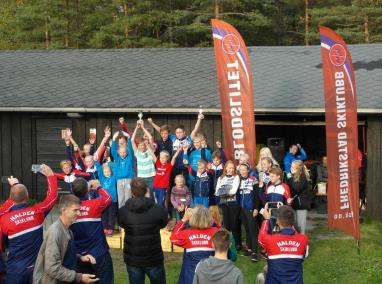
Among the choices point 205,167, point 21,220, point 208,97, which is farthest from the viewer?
point 208,97

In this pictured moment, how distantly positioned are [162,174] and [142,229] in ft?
16.8

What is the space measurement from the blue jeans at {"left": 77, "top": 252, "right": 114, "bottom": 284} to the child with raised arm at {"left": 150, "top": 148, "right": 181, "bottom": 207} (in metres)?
4.50

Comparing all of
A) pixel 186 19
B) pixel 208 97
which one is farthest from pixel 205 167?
pixel 186 19

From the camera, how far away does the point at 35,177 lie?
57.9 feet

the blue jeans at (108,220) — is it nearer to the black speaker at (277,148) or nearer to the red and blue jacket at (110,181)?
the red and blue jacket at (110,181)

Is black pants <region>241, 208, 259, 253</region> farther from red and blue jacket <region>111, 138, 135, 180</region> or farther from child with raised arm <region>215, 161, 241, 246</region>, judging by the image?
red and blue jacket <region>111, 138, 135, 180</region>

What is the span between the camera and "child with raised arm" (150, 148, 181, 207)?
12.8m

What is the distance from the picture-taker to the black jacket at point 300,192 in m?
11.5

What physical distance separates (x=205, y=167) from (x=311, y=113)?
383cm

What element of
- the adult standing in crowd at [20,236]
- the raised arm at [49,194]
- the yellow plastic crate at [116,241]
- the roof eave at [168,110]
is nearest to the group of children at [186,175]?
the yellow plastic crate at [116,241]

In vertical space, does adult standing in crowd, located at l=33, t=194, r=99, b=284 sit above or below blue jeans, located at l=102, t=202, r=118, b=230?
above

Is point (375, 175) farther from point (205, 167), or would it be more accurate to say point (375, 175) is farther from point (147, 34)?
point (147, 34)

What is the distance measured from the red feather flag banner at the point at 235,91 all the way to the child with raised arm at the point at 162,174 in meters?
1.14

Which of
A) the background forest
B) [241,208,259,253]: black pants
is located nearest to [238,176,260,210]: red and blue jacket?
[241,208,259,253]: black pants
